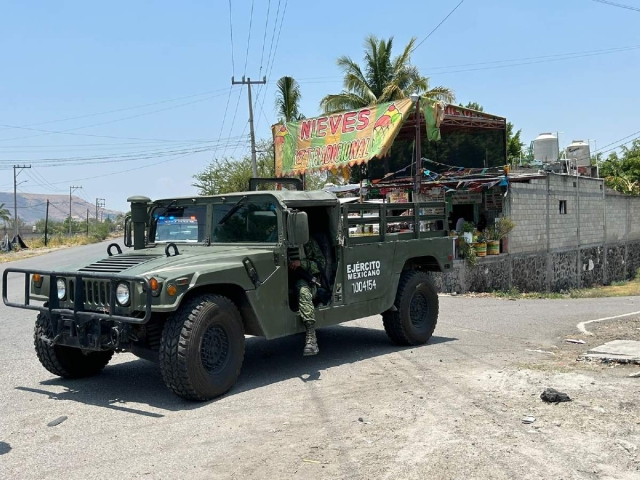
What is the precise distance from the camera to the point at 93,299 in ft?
19.3

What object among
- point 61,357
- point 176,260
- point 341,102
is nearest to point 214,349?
point 176,260

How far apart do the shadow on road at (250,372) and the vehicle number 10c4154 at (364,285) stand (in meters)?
0.82

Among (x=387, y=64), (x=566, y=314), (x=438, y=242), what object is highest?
(x=387, y=64)

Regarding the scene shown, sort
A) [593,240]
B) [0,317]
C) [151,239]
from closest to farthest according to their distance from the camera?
1. [151,239]
2. [0,317]
3. [593,240]

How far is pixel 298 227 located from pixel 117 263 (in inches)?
71.0

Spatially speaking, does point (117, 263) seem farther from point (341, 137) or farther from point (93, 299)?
point (341, 137)

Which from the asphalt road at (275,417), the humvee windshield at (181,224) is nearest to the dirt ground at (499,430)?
the asphalt road at (275,417)

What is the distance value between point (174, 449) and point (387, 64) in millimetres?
27715

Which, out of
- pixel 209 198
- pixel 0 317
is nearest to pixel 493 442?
pixel 209 198

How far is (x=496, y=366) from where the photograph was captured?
7.15 metres

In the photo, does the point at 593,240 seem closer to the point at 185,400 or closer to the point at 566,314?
the point at 566,314

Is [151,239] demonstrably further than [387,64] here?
No

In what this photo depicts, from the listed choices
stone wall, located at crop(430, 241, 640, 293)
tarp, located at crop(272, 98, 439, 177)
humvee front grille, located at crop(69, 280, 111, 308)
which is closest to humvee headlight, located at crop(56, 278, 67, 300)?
humvee front grille, located at crop(69, 280, 111, 308)

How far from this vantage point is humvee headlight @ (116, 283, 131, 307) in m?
5.63
